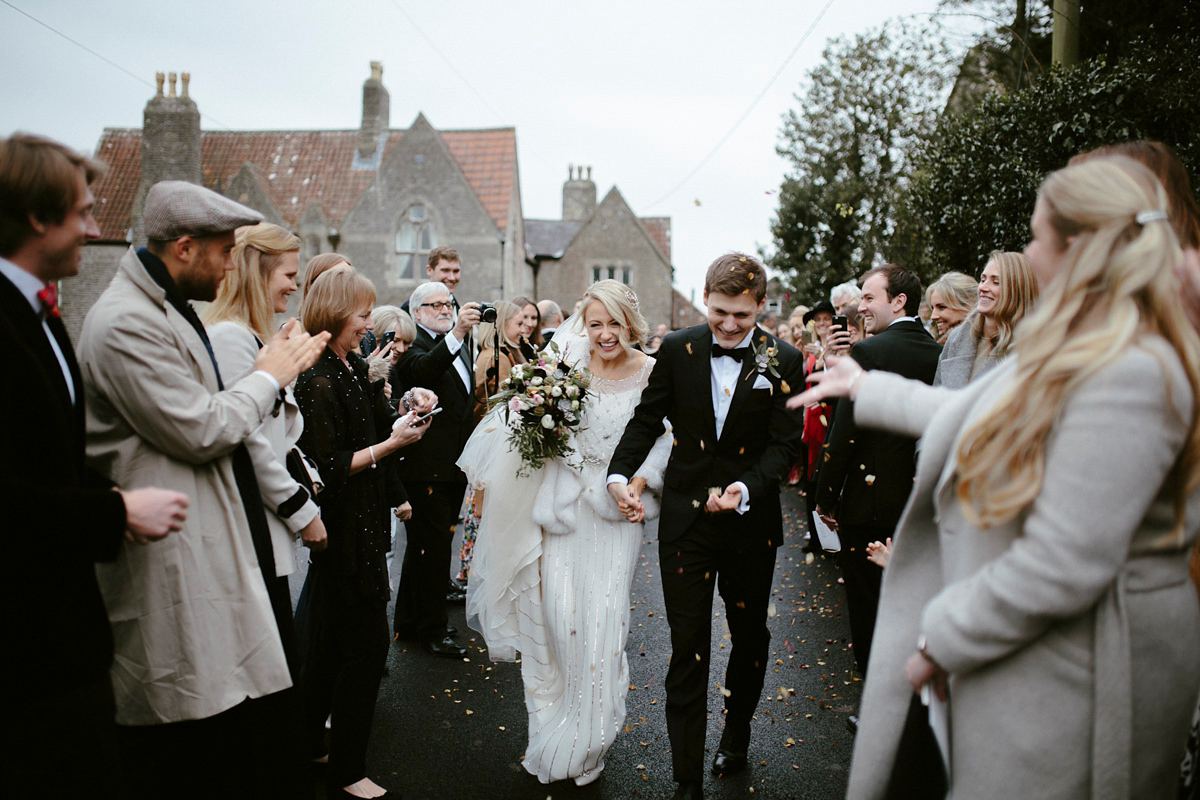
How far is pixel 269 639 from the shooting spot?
8.94ft

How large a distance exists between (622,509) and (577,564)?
18.4 inches

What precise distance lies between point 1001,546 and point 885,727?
0.61m

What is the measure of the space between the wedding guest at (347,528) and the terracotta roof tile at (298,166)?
29238 millimetres

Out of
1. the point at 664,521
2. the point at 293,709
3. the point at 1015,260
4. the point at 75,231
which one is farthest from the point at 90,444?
the point at 1015,260

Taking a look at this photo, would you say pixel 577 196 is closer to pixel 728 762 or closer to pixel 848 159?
pixel 848 159

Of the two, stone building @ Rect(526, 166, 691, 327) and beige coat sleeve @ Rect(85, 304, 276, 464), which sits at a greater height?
stone building @ Rect(526, 166, 691, 327)

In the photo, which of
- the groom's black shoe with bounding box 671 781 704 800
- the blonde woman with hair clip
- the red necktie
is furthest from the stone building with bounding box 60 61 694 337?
the blonde woman with hair clip

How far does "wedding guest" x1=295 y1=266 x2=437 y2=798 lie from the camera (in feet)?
12.3

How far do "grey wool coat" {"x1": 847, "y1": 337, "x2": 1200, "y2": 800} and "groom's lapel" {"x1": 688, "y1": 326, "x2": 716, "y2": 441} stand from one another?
188 centimetres

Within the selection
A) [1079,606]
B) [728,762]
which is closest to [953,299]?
[728,762]

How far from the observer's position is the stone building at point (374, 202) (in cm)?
3111

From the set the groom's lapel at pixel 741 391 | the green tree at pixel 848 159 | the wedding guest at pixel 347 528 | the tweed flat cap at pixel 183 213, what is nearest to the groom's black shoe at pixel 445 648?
the wedding guest at pixel 347 528

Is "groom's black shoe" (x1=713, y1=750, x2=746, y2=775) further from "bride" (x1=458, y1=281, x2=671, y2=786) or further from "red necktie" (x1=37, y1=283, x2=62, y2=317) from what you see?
"red necktie" (x1=37, y1=283, x2=62, y2=317)

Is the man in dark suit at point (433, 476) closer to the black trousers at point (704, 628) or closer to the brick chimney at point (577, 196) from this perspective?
the black trousers at point (704, 628)
